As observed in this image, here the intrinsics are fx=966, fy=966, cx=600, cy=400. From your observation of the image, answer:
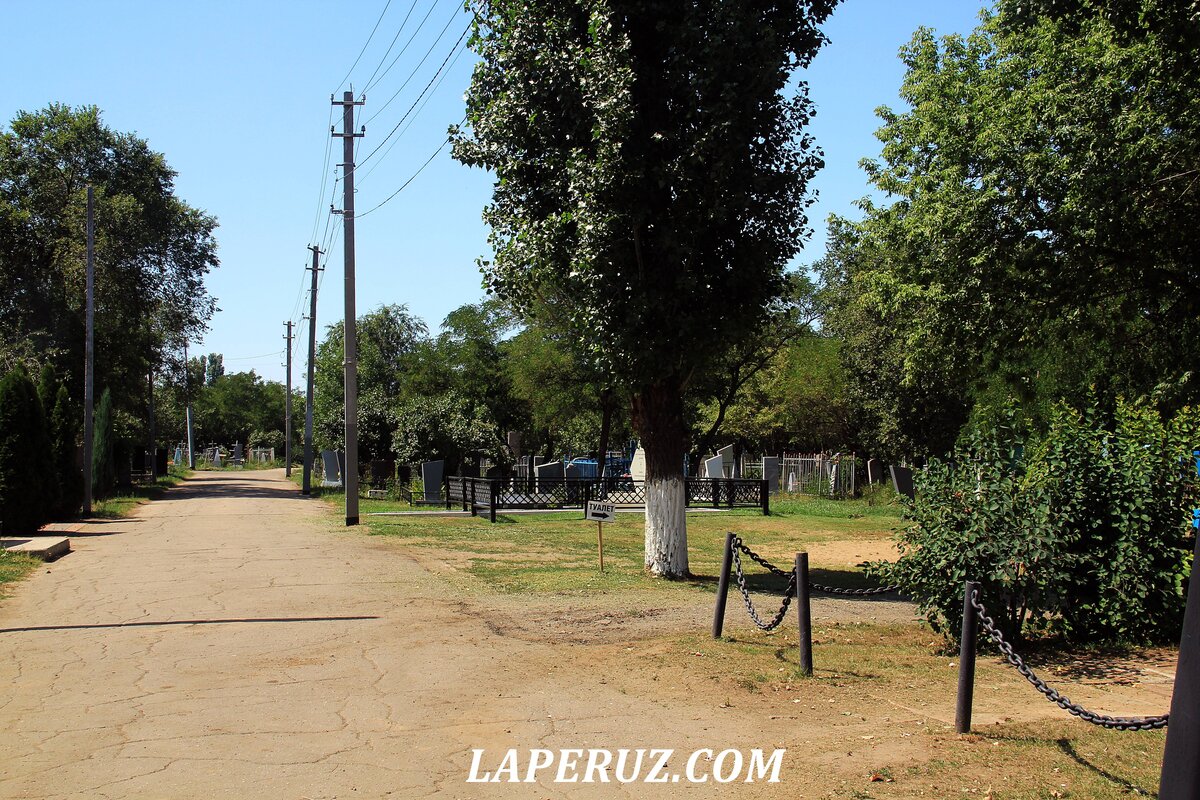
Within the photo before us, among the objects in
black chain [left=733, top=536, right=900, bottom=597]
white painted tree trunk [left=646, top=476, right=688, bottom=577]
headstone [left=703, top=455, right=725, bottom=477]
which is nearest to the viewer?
black chain [left=733, top=536, right=900, bottom=597]

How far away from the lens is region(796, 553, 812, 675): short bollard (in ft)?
24.9

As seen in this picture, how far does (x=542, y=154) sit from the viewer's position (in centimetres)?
1366

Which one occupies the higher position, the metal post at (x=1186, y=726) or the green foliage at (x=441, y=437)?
the green foliage at (x=441, y=437)

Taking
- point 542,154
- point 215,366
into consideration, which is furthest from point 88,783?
point 215,366

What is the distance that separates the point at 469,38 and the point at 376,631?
28.6 ft

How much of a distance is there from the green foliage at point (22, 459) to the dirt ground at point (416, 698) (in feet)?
27.4

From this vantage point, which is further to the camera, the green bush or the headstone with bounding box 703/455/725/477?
the headstone with bounding box 703/455/725/477

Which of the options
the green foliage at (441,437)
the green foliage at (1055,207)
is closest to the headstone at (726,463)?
the green foliage at (441,437)

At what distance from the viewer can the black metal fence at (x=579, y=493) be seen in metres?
27.2

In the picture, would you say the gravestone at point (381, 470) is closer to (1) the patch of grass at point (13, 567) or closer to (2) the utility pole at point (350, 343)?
(2) the utility pole at point (350, 343)

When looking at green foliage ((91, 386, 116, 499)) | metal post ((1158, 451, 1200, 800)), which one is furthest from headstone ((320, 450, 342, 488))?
metal post ((1158, 451, 1200, 800))

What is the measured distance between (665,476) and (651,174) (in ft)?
13.6

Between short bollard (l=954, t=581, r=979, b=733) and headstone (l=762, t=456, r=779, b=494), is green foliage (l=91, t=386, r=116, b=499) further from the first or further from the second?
short bollard (l=954, t=581, r=979, b=733)

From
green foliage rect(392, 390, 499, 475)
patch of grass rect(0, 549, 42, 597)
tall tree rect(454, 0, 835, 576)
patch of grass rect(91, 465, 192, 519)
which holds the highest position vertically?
tall tree rect(454, 0, 835, 576)
